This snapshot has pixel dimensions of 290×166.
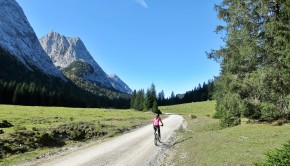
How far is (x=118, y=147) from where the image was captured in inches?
907

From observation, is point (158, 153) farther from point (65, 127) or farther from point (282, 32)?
point (65, 127)

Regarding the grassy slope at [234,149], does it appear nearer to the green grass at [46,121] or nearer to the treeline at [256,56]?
the treeline at [256,56]

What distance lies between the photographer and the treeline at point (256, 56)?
82.5 feet

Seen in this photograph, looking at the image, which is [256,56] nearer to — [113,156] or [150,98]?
[113,156]

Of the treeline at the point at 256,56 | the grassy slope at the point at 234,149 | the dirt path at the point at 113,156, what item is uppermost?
the treeline at the point at 256,56

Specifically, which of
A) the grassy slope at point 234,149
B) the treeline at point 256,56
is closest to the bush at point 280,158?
the grassy slope at point 234,149

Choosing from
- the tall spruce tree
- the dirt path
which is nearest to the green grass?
the dirt path

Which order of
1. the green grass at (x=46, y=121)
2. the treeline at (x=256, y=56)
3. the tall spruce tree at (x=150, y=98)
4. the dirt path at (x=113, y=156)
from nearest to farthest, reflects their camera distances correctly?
the dirt path at (x=113, y=156) → the green grass at (x=46, y=121) → the treeline at (x=256, y=56) → the tall spruce tree at (x=150, y=98)

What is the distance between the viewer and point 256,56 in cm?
2711

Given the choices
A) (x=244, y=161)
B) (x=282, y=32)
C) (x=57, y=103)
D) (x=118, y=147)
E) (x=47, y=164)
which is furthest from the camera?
(x=57, y=103)

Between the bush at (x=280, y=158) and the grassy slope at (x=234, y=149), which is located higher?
the bush at (x=280, y=158)

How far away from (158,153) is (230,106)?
12.0 m

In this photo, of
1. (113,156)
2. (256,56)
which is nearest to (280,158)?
(113,156)

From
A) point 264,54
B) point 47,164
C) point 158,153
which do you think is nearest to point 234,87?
point 264,54
